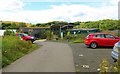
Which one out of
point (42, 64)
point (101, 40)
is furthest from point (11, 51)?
point (101, 40)

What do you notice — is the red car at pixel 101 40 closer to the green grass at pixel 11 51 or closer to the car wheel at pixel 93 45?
the car wheel at pixel 93 45

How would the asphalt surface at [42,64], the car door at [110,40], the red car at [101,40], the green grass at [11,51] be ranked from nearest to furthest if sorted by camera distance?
the asphalt surface at [42,64], the green grass at [11,51], the car door at [110,40], the red car at [101,40]

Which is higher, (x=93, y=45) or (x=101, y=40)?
(x=101, y=40)

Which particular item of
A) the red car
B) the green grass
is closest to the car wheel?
the red car

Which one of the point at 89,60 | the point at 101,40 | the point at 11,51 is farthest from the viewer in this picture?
the point at 101,40

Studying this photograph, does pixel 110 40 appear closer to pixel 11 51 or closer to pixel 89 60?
pixel 89 60

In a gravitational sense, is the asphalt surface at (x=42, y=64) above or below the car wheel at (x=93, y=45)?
above

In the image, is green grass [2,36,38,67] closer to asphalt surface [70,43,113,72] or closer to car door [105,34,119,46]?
asphalt surface [70,43,113,72]

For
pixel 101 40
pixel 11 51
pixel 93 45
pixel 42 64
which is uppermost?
pixel 11 51

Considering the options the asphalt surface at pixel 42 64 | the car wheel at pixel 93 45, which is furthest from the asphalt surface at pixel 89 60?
the car wheel at pixel 93 45

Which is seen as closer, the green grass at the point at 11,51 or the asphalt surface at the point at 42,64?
the asphalt surface at the point at 42,64

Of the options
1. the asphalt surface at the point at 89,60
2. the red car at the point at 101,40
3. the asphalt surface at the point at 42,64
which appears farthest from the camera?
the red car at the point at 101,40

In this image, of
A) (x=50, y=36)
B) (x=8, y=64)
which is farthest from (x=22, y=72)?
(x=50, y=36)

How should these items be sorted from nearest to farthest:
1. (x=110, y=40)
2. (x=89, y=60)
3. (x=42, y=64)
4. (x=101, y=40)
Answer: (x=42, y=64) → (x=89, y=60) → (x=110, y=40) → (x=101, y=40)
